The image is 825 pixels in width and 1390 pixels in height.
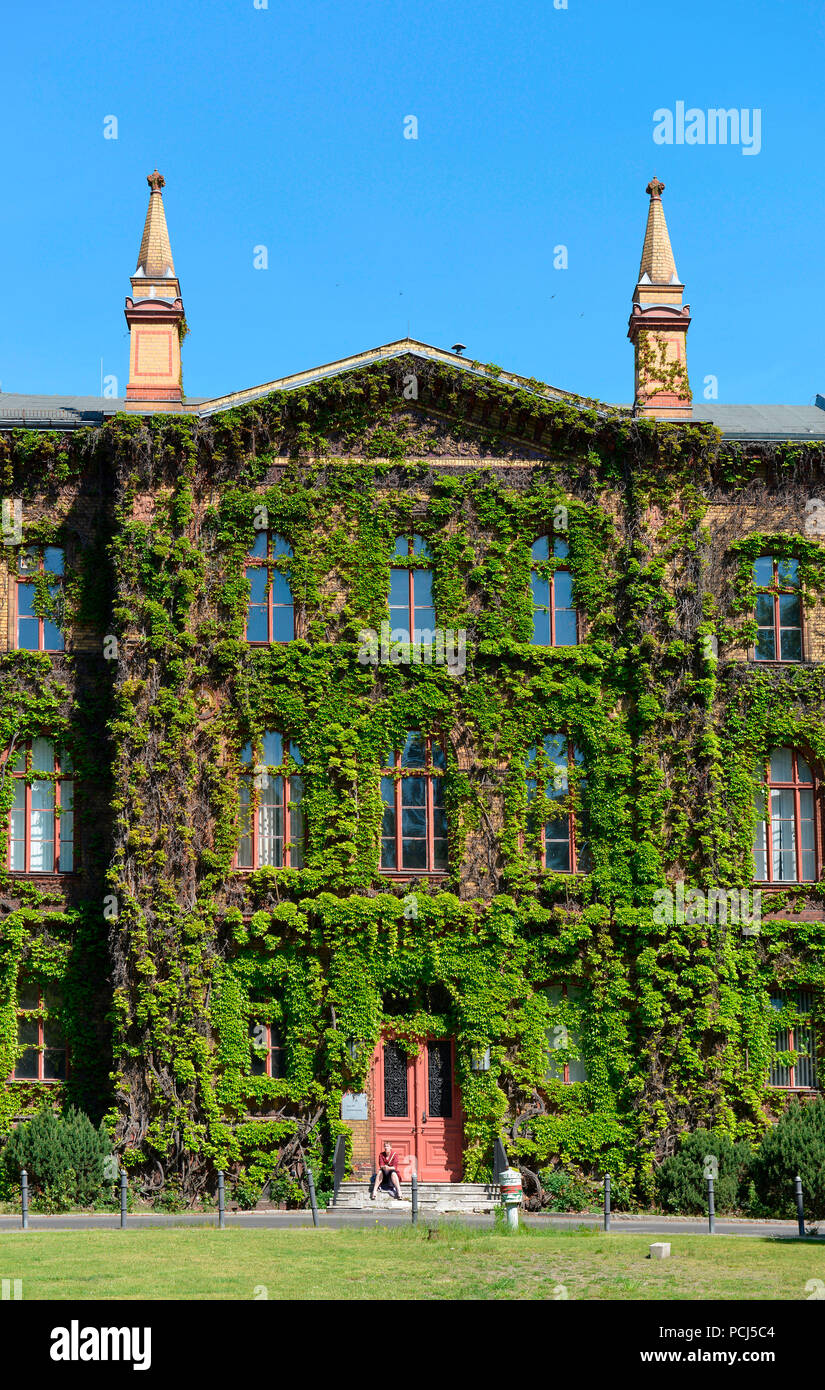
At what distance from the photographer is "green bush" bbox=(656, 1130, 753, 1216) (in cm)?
3138

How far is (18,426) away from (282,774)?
30.8 ft

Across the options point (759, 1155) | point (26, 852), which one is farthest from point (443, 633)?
point (759, 1155)

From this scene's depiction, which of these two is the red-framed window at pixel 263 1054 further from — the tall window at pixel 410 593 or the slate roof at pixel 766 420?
the slate roof at pixel 766 420

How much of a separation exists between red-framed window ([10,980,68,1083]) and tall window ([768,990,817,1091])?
14193mm

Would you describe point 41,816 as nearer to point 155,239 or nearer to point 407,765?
point 407,765

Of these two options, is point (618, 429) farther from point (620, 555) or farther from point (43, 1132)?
point (43, 1132)

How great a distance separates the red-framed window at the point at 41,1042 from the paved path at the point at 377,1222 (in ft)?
13.6

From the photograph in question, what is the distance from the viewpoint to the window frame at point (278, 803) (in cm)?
3409

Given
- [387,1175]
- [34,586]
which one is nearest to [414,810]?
[387,1175]

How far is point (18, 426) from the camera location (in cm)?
3591

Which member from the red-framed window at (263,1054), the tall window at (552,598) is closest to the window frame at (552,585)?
the tall window at (552,598)

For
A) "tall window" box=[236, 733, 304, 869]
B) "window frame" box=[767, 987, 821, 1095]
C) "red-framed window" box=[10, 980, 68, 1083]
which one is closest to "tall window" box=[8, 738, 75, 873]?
"red-framed window" box=[10, 980, 68, 1083]

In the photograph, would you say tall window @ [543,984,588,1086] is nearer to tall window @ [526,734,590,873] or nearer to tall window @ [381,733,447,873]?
tall window @ [526,734,590,873]

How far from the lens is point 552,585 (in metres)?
35.4
